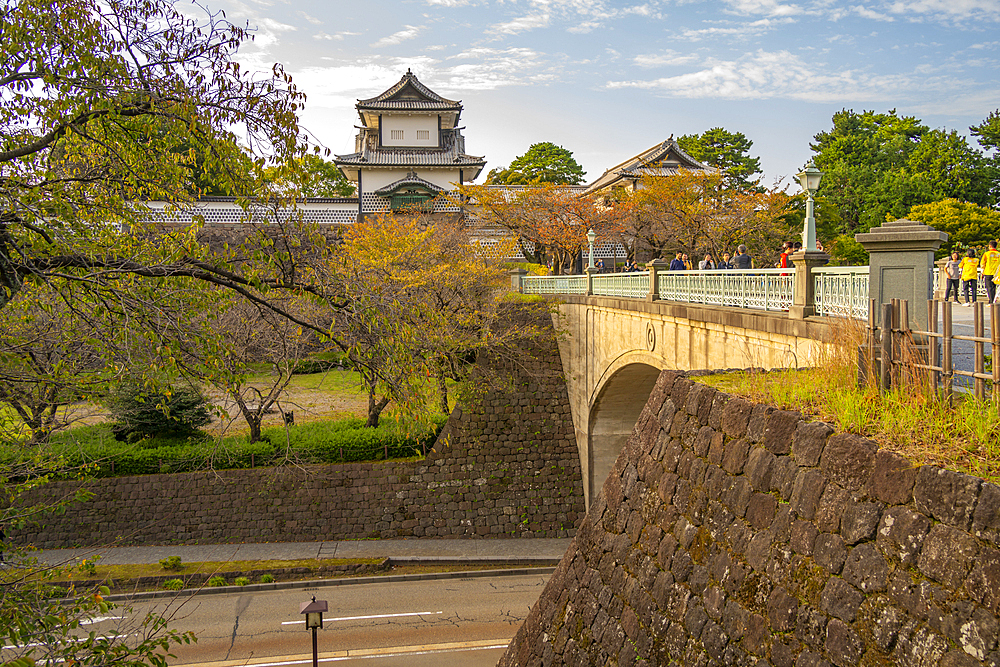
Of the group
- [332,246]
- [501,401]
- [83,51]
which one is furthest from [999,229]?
[83,51]

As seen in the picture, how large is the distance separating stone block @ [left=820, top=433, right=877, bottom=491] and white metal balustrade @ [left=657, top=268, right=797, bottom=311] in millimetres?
3995

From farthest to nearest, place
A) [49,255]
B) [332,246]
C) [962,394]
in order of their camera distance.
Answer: [332,246]
[49,255]
[962,394]

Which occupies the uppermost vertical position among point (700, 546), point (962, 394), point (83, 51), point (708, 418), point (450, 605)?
point (83, 51)

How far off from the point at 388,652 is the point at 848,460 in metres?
11.1

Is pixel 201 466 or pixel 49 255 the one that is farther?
pixel 201 466

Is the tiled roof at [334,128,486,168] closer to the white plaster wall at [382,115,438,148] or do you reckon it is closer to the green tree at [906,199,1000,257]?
the white plaster wall at [382,115,438,148]

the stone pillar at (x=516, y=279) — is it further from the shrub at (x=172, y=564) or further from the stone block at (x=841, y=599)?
the stone block at (x=841, y=599)

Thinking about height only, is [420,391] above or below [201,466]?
above

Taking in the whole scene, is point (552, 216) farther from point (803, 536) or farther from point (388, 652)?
point (803, 536)

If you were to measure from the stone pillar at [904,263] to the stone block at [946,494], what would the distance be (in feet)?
6.41

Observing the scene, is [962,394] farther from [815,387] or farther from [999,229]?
[999,229]

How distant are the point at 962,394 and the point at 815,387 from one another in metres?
0.85

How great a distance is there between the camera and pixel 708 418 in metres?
5.02

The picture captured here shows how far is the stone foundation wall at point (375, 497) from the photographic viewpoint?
1780 cm
